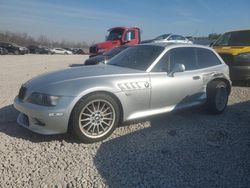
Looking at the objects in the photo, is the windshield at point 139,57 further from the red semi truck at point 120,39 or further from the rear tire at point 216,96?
the red semi truck at point 120,39

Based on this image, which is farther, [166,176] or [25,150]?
[25,150]

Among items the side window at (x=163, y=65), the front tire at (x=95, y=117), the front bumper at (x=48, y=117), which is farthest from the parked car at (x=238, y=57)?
the front bumper at (x=48, y=117)

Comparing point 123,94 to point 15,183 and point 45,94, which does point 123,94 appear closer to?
point 45,94

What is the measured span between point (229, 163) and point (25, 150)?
2733 millimetres

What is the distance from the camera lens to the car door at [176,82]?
481cm

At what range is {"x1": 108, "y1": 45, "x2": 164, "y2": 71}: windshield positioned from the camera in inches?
199

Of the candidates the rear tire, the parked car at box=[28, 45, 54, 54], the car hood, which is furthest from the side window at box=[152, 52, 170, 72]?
the parked car at box=[28, 45, 54, 54]

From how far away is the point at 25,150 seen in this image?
3.92m

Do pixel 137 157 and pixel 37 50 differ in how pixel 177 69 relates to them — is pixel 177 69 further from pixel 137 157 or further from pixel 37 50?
pixel 37 50

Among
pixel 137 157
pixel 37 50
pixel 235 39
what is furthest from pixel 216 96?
pixel 37 50

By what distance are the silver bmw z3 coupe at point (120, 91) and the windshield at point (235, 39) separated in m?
4.63

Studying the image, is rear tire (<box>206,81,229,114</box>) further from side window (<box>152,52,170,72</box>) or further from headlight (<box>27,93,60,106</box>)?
headlight (<box>27,93,60,106</box>)

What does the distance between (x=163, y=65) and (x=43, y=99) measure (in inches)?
84.8

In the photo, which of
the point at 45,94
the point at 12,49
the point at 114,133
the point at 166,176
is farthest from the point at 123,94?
the point at 12,49
